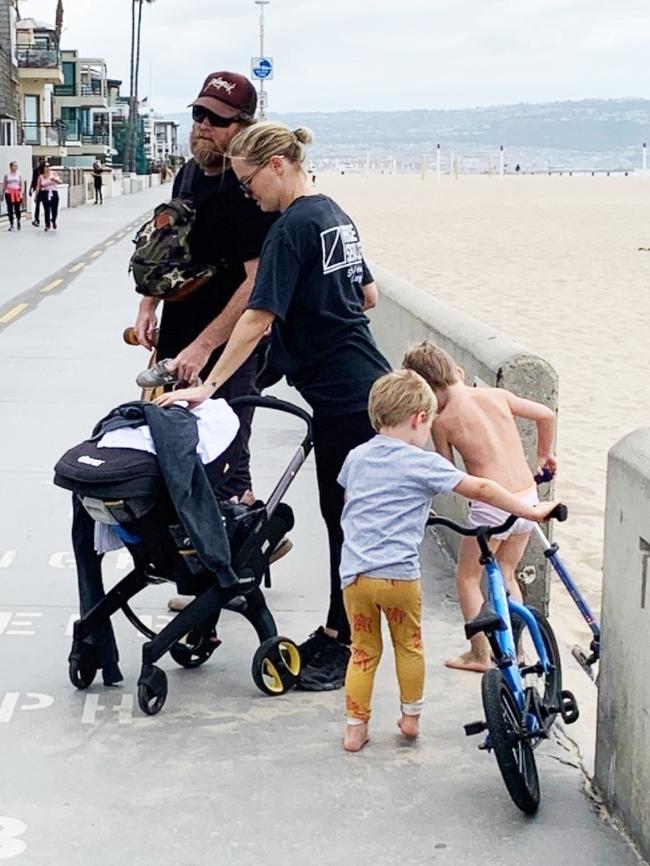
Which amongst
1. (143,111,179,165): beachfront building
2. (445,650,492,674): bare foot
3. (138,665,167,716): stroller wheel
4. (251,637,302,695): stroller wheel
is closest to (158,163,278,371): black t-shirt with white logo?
(251,637,302,695): stroller wheel

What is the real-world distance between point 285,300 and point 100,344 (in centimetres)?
935

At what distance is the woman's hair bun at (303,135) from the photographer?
506 cm

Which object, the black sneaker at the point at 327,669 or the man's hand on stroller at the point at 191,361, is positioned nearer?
the black sneaker at the point at 327,669

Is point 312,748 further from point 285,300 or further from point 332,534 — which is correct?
point 285,300

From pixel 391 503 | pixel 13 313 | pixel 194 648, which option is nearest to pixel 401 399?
pixel 391 503

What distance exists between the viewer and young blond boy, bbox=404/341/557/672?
489cm

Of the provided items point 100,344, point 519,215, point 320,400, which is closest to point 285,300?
point 320,400

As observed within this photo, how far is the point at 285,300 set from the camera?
488cm

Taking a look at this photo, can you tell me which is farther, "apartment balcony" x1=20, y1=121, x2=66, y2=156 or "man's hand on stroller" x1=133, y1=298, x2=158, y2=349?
"apartment balcony" x1=20, y1=121, x2=66, y2=156

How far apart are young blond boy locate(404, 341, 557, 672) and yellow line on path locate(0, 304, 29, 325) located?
11114 mm

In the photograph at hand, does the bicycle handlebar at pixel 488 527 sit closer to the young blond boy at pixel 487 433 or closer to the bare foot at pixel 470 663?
the young blond boy at pixel 487 433

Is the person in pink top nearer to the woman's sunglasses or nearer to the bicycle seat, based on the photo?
the woman's sunglasses

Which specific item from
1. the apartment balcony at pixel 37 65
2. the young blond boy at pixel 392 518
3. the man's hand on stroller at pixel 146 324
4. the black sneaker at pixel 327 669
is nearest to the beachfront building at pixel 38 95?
the apartment balcony at pixel 37 65

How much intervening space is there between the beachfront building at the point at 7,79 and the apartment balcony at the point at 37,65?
13999 mm
